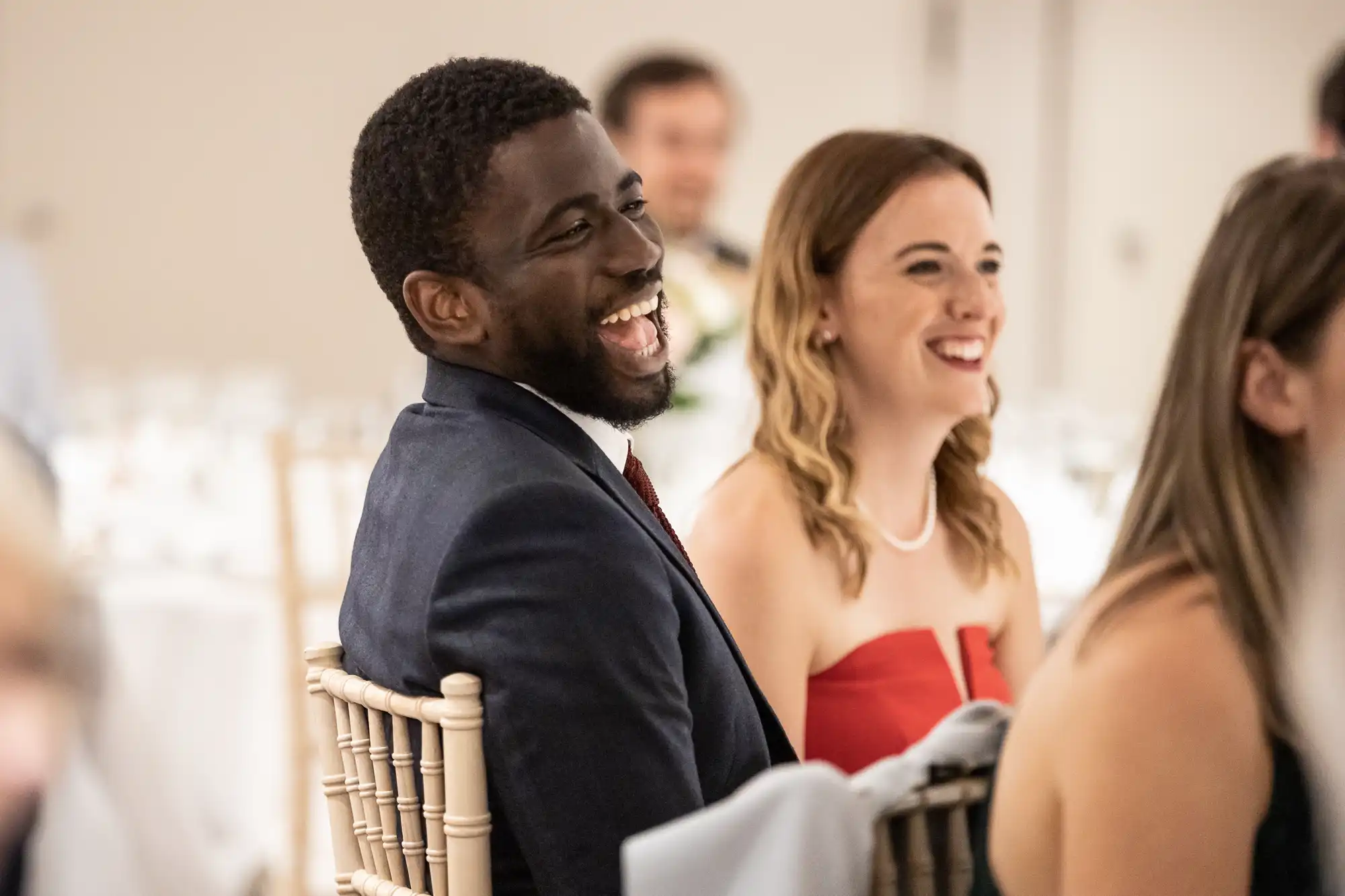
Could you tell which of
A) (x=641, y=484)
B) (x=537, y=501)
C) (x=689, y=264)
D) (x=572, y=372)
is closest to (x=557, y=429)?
(x=572, y=372)

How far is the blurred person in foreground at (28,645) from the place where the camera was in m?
0.89

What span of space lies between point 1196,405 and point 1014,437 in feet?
12.5

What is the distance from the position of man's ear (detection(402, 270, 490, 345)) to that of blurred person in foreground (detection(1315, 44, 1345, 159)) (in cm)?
221

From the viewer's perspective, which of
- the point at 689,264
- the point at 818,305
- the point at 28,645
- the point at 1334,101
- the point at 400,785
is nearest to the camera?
the point at 28,645

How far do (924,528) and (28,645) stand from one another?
150 cm

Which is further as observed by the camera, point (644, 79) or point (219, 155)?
point (219, 155)

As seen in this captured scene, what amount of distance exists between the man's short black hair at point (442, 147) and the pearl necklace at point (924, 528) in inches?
31.7

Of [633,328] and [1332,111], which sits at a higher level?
[1332,111]

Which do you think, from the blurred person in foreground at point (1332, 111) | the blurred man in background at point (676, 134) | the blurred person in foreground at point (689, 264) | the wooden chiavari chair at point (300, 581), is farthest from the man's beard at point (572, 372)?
the blurred man in background at point (676, 134)

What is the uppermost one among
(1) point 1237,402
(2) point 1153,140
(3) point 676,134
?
(2) point 1153,140

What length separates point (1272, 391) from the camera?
133 cm

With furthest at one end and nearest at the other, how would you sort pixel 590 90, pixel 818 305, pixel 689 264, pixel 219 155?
pixel 590 90, pixel 219 155, pixel 689 264, pixel 818 305

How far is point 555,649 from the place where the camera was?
1.37 meters

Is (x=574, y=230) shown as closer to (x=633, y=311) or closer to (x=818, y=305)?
(x=633, y=311)
